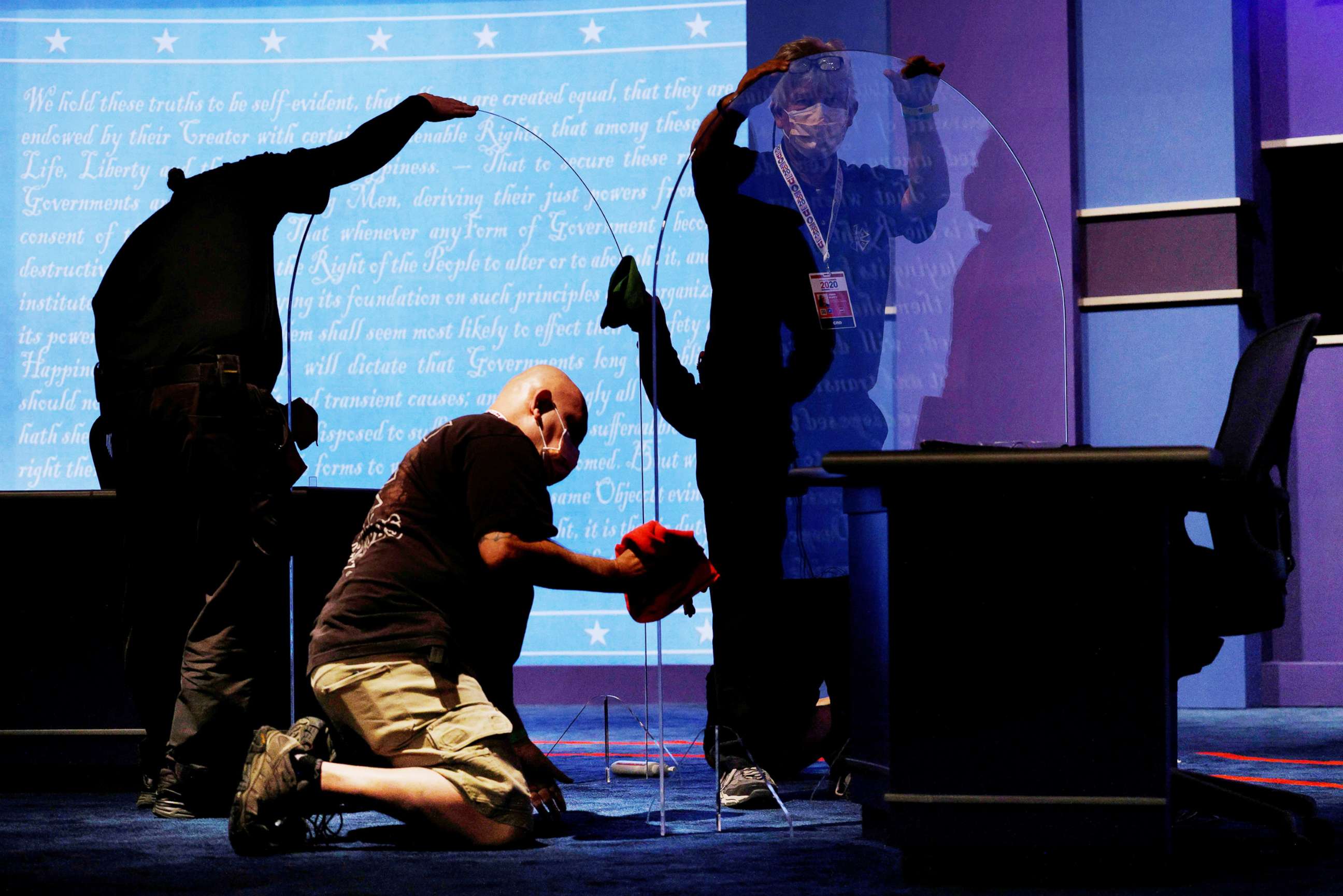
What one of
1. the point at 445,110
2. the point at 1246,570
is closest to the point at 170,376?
the point at 445,110

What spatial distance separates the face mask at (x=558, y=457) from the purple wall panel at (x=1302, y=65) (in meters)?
3.31

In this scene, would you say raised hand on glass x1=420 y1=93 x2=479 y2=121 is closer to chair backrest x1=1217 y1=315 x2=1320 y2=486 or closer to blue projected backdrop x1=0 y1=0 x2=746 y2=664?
blue projected backdrop x1=0 y1=0 x2=746 y2=664

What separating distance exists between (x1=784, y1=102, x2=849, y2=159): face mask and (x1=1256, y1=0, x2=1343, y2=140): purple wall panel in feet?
8.11

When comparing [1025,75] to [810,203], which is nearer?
[810,203]

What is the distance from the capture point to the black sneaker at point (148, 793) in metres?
2.71

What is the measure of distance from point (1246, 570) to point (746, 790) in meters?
1.02

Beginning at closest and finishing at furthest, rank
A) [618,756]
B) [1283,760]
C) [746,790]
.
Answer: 1. [746,790]
2. [1283,760]
3. [618,756]

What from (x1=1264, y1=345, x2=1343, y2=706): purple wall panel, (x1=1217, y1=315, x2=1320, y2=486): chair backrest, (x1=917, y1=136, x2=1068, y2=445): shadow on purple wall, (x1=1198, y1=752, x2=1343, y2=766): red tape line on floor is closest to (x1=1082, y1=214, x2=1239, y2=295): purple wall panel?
(x1=917, y1=136, x2=1068, y2=445): shadow on purple wall

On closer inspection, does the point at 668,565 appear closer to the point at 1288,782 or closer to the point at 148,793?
the point at 148,793

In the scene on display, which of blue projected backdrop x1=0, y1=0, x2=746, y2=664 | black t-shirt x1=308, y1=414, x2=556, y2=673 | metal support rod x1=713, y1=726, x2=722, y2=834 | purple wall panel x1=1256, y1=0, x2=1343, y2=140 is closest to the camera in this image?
black t-shirt x1=308, y1=414, x2=556, y2=673

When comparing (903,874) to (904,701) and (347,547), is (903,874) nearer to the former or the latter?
(904,701)

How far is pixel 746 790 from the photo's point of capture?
266 centimetres

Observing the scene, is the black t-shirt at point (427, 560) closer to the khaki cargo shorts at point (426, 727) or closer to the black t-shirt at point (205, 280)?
the khaki cargo shorts at point (426, 727)

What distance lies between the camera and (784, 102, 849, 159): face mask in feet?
9.11
